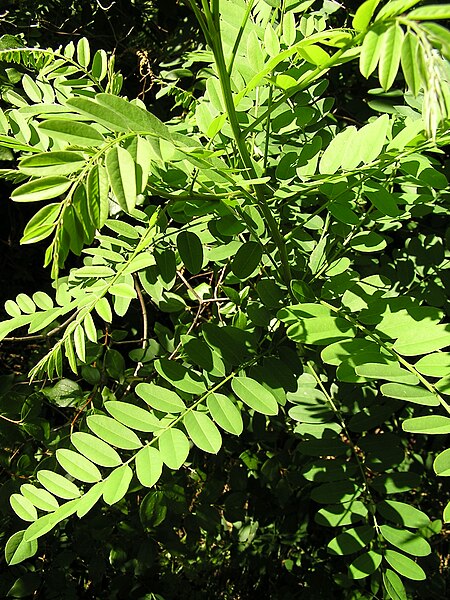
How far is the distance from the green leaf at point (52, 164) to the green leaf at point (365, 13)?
316 millimetres

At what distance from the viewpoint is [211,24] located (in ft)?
2.45

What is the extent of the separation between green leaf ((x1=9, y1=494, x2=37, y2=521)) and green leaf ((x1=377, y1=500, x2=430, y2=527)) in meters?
0.60

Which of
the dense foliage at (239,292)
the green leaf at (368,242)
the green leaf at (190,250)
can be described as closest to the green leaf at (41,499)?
the dense foliage at (239,292)

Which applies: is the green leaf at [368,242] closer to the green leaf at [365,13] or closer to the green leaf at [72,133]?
the green leaf at [365,13]

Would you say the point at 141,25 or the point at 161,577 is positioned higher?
the point at 141,25

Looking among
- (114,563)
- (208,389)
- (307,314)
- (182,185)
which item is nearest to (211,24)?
(182,185)

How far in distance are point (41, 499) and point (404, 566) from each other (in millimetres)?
599

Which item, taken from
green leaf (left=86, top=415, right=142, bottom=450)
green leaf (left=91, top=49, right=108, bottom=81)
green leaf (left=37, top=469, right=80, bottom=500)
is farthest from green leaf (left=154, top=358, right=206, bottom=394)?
green leaf (left=91, top=49, right=108, bottom=81)

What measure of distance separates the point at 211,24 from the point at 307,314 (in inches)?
16.4

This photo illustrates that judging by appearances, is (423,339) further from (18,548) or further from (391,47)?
(18,548)

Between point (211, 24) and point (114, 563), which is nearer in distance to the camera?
point (211, 24)

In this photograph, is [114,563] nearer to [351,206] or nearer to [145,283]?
[145,283]

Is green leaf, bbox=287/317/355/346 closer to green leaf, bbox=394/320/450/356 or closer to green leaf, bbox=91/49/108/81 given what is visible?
green leaf, bbox=394/320/450/356

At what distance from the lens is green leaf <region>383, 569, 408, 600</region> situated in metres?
1.05
